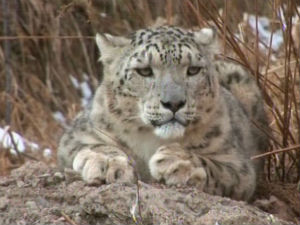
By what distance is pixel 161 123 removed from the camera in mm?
4637

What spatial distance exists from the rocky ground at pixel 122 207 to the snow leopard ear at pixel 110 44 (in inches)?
47.3

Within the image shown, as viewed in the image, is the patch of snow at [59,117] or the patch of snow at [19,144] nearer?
the patch of snow at [19,144]

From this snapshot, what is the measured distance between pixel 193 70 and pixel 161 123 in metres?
0.45

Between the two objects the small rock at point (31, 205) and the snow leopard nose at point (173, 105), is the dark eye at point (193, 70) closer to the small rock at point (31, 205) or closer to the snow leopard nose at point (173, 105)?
the snow leopard nose at point (173, 105)

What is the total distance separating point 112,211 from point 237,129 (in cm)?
204

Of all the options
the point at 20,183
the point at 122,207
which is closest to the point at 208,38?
the point at 20,183

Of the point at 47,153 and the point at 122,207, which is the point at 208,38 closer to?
the point at 122,207

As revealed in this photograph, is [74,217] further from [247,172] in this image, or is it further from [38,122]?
[38,122]

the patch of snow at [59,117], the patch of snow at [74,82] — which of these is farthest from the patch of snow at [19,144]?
the patch of snow at [74,82]

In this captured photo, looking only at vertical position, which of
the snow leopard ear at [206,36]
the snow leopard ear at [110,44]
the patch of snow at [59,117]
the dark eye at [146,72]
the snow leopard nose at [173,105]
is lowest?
the patch of snow at [59,117]

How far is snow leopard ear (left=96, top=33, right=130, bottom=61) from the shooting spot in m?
5.13

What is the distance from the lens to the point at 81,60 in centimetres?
984

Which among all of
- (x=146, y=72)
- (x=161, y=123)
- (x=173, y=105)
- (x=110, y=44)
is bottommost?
(x=161, y=123)

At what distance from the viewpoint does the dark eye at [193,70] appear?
4863mm
